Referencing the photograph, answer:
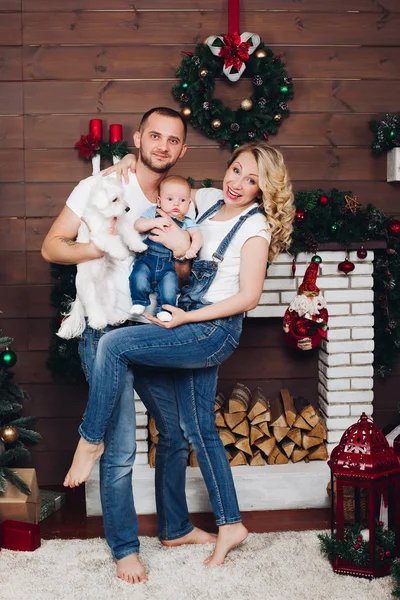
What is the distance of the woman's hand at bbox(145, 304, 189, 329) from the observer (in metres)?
2.47

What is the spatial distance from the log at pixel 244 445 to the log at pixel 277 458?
0.10 meters

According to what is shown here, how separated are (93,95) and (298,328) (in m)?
1.50

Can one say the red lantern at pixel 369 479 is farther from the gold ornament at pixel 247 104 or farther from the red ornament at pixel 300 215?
the gold ornament at pixel 247 104

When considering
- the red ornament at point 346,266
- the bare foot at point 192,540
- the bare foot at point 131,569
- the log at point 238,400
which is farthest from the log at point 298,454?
the bare foot at point 131,569

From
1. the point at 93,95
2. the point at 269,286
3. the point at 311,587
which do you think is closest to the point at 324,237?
the point at 269,286

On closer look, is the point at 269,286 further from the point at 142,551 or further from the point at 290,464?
the point at 142,551

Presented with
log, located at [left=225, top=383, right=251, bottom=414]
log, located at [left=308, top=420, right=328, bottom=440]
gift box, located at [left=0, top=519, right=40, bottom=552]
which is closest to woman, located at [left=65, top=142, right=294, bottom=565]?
gift box, located at [left=0, top=519, right=40, bottom=552]

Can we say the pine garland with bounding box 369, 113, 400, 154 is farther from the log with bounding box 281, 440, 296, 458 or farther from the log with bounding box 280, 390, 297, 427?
the log with bounding box 281, 440, 296, 458

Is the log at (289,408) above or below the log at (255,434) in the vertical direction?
above

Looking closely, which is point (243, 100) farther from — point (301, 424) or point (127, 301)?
point (301, 424)

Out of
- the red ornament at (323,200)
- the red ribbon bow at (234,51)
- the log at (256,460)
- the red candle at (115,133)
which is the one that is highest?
the red ribbon bow at (234,51)

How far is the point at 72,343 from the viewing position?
340 cm

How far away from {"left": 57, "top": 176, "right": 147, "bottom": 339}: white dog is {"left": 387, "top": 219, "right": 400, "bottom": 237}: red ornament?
137cm

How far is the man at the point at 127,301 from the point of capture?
2559 millimetres
